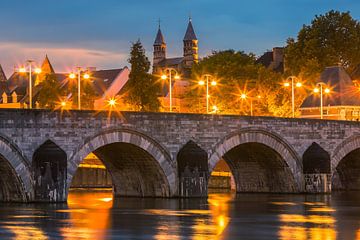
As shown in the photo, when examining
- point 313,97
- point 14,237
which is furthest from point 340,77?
point 14,237

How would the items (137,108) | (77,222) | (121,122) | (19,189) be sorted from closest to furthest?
(77,222)
(19,189)
(121,122)
(137,108)

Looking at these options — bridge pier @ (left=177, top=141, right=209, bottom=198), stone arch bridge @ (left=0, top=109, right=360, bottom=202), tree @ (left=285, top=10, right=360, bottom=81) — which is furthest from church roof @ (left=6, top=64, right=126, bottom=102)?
Result: bridge pier @ (left=177, top=141, right=209, bottom=198)

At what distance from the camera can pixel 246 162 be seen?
66.5m

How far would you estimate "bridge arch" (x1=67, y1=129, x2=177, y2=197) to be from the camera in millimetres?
52781

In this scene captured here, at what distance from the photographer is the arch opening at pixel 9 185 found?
4975 centimetres

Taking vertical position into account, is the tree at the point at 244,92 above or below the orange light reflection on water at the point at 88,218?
above

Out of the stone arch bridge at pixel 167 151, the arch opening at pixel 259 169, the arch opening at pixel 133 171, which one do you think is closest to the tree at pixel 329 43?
the stone arch bridge at pixel 167 151

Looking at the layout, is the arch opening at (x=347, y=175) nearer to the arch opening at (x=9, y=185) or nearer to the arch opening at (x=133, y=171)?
Result: the arch opening at (x=133, y=171)

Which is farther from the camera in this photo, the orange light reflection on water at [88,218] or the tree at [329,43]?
the tree at [329,43]

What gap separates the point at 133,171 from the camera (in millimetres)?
58562

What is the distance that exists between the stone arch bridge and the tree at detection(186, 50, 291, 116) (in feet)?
93.2

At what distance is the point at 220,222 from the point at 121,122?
13584 mm

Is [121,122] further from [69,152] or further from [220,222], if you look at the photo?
[220,222]

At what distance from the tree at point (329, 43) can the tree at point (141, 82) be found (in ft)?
68.6
